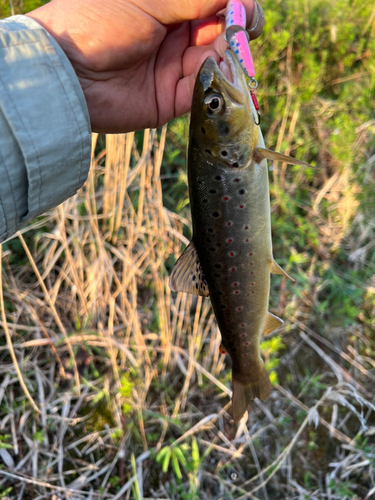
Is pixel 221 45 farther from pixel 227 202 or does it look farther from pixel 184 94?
pixel 227 202

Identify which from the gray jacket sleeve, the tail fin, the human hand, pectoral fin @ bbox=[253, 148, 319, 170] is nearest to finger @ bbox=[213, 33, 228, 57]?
the human hand

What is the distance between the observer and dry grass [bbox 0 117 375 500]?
1.93m

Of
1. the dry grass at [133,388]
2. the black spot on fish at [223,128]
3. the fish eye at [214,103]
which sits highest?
the fish eye at [214,103]

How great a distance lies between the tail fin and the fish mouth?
992 mm

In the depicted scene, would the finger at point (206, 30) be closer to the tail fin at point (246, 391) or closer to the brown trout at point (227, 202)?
the brown trout at point (227, 202)

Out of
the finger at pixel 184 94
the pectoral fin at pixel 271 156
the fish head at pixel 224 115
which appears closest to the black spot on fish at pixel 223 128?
the fish head at pixel 224 115

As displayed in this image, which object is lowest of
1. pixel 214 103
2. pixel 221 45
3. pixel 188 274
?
pixel 188 274

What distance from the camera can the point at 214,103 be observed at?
3.47 feet

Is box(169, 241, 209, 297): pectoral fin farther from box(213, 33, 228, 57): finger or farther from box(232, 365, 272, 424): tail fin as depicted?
box(213, 33, 228, 57): finger

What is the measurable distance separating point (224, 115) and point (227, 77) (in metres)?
0.12

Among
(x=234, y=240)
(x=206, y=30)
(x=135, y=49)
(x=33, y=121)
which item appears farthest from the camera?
(x=206, y=30)

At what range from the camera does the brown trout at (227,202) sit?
1.06 m

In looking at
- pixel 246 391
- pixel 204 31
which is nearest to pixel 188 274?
pixel 246 391

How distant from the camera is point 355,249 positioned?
103 inches
